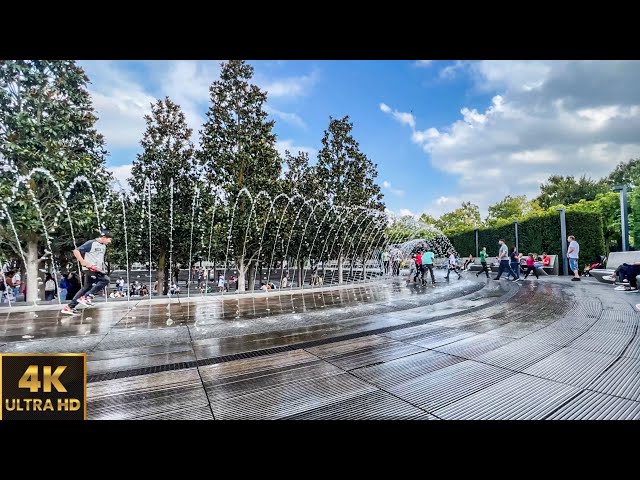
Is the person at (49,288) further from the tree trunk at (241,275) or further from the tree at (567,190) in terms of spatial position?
the tree at (567,190)

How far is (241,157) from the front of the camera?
14.7 m

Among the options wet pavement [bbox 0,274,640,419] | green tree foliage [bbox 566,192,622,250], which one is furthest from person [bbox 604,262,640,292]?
green tree foliage [bbox 566,192,622,250]

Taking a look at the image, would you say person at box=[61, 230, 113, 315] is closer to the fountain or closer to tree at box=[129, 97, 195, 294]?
the fountain

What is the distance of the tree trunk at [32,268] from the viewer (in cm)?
1059

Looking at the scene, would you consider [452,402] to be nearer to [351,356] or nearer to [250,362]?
[351,356]

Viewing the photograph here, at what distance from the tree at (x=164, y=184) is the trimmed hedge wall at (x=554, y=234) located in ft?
69.7

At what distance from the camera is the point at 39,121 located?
419 inches

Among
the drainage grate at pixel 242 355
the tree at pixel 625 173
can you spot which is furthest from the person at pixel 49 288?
the tree at pixel 625 173

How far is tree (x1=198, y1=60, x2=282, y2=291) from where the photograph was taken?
14.4 m

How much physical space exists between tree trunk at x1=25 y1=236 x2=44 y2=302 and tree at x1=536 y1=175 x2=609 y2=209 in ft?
201
